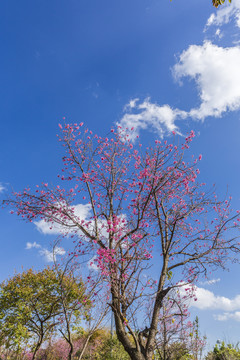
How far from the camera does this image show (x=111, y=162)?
396 inches

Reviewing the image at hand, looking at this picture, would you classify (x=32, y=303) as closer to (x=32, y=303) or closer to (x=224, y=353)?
(x=32, y=303)

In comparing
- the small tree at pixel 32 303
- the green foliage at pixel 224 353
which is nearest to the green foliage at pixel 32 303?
the small tree at pixel 32 303

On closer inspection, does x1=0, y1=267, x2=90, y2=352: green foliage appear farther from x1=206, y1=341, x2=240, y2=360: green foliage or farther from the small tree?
x1=206, y1=341, x2=240, y2=360: green foliage

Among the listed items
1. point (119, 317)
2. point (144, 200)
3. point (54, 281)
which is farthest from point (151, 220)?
point (54, 281)

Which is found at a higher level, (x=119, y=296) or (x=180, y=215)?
(x=180, y=215)

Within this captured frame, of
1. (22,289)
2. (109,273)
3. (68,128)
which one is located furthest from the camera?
(22,289)

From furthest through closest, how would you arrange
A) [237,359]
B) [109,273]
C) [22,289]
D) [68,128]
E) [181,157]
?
[237,359]
[22,289]
[68,128]
[181,157]
[109,273]

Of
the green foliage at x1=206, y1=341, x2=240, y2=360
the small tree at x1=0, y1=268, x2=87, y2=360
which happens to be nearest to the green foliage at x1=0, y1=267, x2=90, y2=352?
the small tree at x1=0, y1=268, x2=87, y2=360

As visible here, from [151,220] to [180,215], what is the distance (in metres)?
1.00

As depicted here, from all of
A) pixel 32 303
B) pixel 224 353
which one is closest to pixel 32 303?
pixel 32 303

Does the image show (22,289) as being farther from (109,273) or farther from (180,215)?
(180,215)

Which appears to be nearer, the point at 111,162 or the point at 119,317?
the point at 119,317

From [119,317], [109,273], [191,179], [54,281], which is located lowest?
[119,317]

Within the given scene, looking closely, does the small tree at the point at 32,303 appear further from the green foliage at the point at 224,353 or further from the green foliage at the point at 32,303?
the green foliage at the point at 224,353
